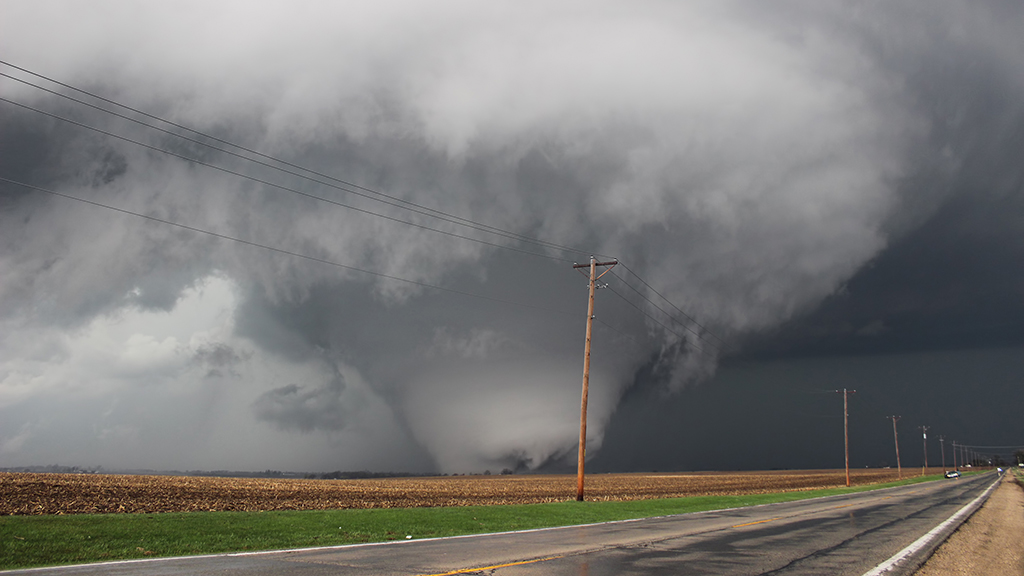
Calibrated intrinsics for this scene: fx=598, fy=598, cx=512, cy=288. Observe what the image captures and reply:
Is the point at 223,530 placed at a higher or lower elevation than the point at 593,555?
lower

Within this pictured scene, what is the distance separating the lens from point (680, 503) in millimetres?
35406

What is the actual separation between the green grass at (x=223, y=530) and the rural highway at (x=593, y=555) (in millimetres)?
1650

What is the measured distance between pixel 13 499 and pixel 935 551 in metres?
39.7

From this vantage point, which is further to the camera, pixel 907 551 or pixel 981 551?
pixel 981 551

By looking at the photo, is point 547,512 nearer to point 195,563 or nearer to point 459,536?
point 459,536

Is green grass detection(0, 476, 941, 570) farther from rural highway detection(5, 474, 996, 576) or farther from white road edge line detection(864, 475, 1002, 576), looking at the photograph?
white road edge line detection(864, 475, 1002, 576)

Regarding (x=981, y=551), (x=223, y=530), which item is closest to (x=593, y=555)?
(x=223, y=530)

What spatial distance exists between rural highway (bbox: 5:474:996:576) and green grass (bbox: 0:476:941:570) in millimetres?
1650

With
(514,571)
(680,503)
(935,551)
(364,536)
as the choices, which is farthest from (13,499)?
(935,551)

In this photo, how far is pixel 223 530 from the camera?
17625 mm

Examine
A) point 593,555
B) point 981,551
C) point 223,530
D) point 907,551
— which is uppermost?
point 593,555

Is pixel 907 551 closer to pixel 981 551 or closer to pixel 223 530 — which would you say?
pixel 981 551

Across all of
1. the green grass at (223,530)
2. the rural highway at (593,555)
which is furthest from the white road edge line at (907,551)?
the green grass at (223,530)

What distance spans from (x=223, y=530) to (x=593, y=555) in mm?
11183
